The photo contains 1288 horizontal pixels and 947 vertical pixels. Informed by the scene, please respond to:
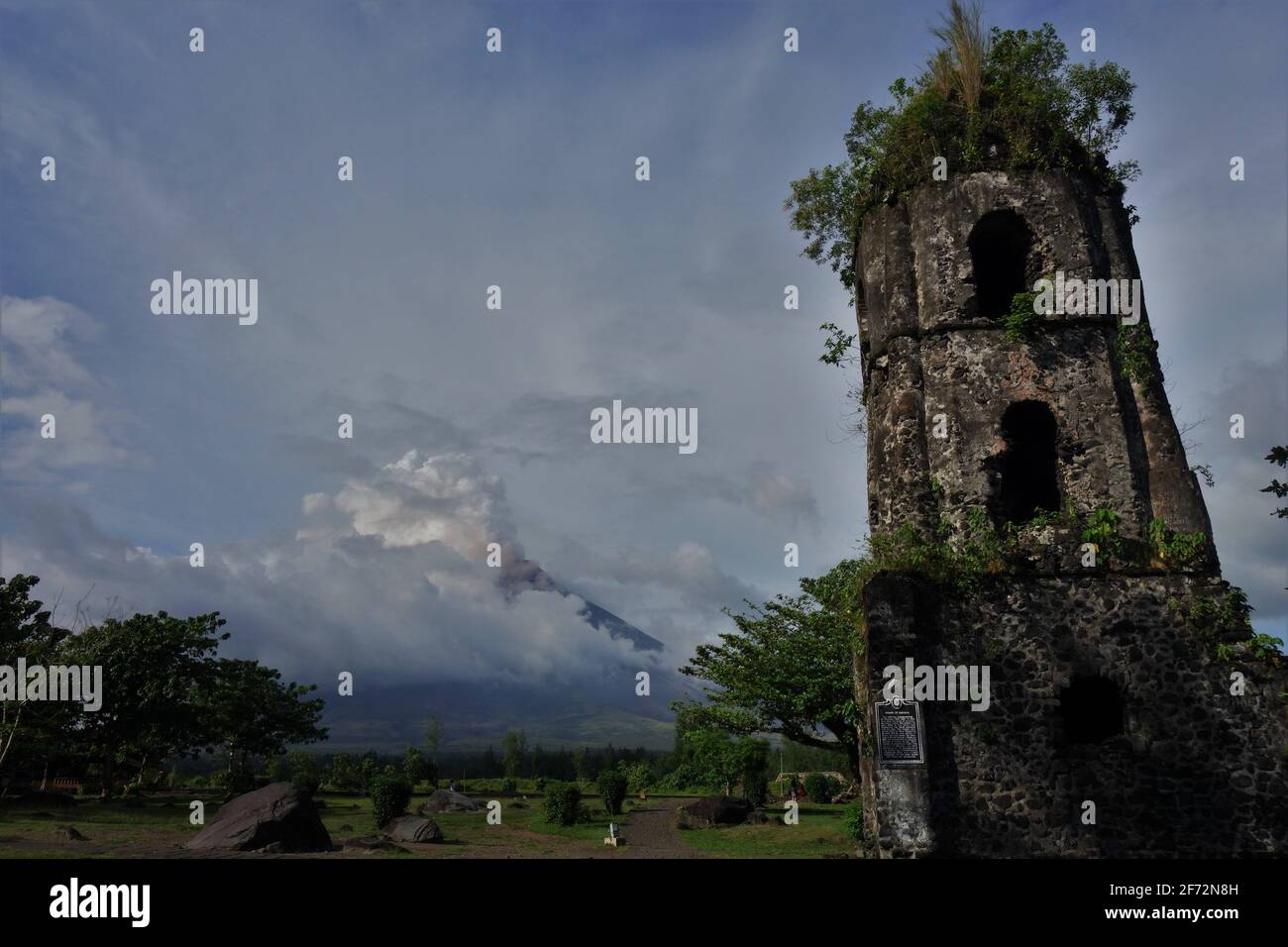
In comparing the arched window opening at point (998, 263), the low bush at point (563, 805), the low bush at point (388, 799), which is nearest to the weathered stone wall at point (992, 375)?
the arched window opening at point (998, 263)

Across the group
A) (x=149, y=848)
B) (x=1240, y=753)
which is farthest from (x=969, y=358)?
(x=149, y=848)

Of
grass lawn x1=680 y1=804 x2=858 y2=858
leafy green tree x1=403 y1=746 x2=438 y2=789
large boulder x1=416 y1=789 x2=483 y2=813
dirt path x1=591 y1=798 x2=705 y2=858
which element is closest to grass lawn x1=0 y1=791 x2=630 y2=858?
large boulder x1=416 y1=789 x2=483 y2=813

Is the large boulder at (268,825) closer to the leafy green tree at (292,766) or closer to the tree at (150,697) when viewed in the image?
the tree at (150,697)

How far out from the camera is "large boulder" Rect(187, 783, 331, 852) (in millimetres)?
16828

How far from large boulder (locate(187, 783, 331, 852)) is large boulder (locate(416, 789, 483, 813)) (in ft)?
37.7

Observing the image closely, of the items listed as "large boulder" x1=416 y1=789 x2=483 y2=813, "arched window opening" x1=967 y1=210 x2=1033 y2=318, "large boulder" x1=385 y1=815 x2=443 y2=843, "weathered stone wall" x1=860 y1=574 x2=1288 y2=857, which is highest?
"arched window opening" x1=967 y1=210 x2=1033 y2=318

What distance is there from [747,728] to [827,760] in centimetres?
6281

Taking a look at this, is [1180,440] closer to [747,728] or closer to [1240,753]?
[1240,753]

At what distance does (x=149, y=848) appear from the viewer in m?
16.8

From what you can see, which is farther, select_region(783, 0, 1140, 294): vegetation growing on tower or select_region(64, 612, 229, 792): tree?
select_region(64, 612, 229, 792): tree

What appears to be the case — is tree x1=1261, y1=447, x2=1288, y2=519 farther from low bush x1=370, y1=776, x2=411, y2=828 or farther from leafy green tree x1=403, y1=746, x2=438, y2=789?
leafy green tree x1=403, y1=746, x2=438, y2=789

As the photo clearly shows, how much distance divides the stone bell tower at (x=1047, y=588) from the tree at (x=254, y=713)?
1182 inches

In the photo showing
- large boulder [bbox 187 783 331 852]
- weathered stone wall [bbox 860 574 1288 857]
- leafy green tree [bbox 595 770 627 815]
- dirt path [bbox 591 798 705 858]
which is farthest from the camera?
leafy green tree [bbox 595 770 627 815]

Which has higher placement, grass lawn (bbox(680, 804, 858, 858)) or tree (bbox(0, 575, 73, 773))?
tree (bbox(0, 575, 73, 773))
